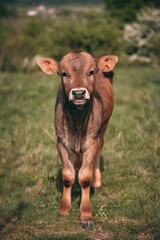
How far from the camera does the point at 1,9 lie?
3638 cm

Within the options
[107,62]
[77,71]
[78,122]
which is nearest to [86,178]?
[78,122]

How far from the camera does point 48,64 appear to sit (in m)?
4.46

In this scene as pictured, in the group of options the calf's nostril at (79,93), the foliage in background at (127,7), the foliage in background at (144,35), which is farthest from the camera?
the foliage in background at (127,7)

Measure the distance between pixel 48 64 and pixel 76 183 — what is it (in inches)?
75.5

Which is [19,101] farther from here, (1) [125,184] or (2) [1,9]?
(2) [1,9]

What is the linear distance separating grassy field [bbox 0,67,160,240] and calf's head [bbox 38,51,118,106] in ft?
5.15

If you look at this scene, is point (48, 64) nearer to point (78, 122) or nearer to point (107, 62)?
point (107, 62)

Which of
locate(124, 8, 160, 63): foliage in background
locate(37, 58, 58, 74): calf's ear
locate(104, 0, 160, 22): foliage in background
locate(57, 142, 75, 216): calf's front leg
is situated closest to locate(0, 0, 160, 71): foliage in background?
locate(124, 8, 160, 63): foliage in background

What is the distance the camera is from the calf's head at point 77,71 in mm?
3627

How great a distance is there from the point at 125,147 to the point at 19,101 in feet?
12.8

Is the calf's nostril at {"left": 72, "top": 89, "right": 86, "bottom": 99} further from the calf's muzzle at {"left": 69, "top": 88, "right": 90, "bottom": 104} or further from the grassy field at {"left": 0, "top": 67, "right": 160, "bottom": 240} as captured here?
the grassy field at {"left": 0, "top": 67, "right": 160, "bottom": 240}

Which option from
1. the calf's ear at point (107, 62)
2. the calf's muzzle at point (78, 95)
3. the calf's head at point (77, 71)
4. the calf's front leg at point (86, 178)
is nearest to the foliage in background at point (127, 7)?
the calf's ear at point (107, 62)

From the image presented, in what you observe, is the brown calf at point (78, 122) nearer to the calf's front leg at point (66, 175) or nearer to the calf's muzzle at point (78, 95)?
the calf's front leg at point (66, 175)

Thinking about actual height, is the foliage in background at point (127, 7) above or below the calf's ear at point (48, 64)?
above
